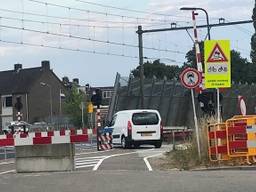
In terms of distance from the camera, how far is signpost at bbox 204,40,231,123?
19.9 metres

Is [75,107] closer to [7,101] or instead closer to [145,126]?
[7,101]

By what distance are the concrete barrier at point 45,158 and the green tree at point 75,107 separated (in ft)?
272

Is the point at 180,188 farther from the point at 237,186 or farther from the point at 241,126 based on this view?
the point at 241,126

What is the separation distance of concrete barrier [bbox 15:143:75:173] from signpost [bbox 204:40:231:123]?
16.0 ft

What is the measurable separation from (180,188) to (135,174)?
351cm

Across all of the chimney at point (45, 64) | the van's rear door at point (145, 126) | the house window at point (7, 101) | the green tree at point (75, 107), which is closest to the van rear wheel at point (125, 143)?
the van's rear door at point (145, 126)

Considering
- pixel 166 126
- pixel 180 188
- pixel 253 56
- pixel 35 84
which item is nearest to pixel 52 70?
pixel 35 84

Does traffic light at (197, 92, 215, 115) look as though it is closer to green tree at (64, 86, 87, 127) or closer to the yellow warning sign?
the yellow warning sign

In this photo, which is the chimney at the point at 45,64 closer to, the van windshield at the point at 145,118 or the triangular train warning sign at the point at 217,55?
the van windshield at the point at 145,118

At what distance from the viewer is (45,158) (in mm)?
18750

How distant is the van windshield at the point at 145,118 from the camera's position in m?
30.8

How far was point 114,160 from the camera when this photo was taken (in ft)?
73.6

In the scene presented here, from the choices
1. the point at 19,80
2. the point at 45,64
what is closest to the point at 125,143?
the point at 19,80

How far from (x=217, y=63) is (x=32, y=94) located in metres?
83.5
